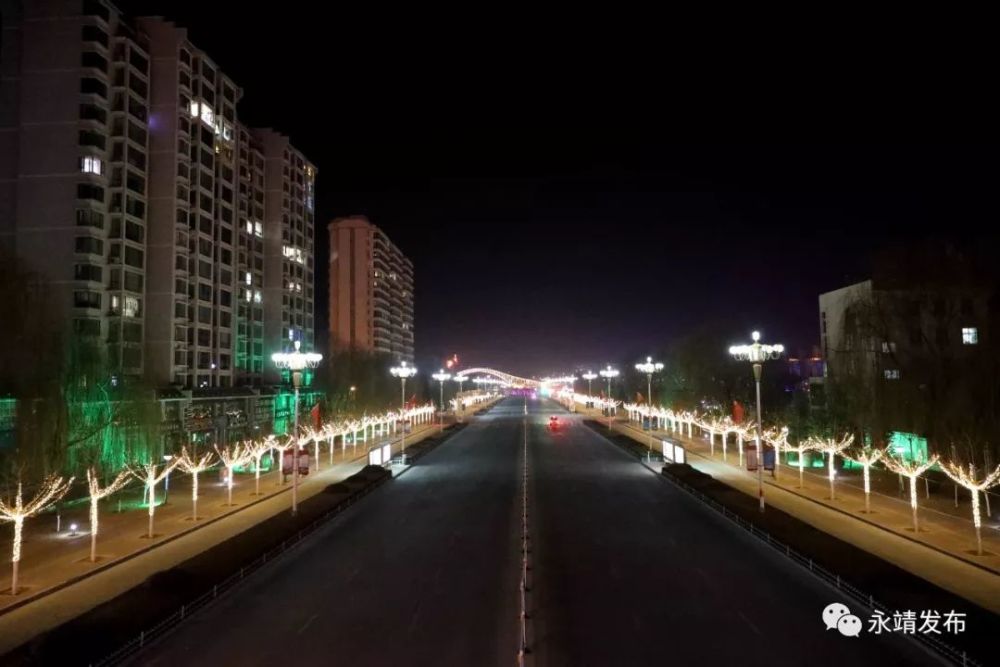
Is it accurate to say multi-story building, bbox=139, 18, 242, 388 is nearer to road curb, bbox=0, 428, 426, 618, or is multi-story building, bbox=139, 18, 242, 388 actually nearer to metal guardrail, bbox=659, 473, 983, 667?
road curb, bbox=0, 428, 426, 618

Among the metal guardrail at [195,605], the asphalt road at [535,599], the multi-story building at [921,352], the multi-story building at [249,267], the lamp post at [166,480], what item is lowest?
the asphalt road at [535,599]

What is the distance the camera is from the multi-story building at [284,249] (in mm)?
106562

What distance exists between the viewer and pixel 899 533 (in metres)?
27.2

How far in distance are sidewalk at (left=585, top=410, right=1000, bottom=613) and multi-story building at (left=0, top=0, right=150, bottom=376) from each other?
58331 mm

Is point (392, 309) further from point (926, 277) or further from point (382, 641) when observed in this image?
point (382, 641)

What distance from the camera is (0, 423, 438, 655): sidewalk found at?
19.3 metres

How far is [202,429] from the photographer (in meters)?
53.4

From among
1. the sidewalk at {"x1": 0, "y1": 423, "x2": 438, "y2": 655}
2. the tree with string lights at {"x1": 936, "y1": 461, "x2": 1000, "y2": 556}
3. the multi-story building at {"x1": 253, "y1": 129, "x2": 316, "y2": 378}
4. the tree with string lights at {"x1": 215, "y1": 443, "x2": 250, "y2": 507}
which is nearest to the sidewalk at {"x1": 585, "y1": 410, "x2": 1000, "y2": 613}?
the tree with string lights at {"x1": 936, "y1": 461, "x2": 1000, "y2": 556}

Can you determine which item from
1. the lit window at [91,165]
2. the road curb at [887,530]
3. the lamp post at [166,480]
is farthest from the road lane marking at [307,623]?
the lit window at [91,165]

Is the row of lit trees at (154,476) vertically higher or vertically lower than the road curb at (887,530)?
higher

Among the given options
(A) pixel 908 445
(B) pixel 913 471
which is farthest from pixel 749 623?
(A) pixel 908 445

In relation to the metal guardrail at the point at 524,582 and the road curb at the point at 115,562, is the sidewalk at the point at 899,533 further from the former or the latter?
the road curb at the point at 115,562

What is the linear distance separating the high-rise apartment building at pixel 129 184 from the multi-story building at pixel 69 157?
0.11 m

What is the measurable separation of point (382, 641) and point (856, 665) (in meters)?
10.4
